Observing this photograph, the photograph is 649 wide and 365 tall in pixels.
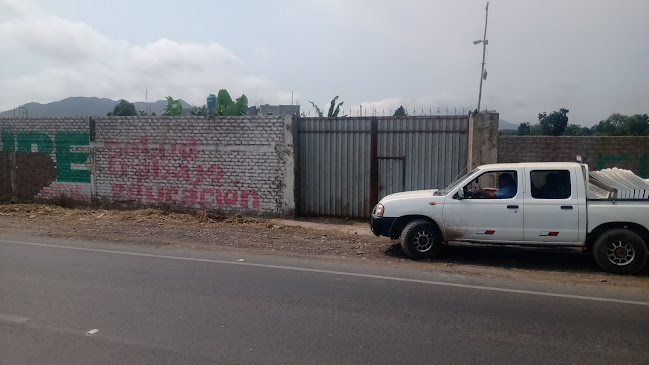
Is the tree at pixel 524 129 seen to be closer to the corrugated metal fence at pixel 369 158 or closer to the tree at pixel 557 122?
the tree at pixel 557 122

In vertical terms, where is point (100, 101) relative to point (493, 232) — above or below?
above

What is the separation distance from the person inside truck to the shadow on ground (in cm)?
117

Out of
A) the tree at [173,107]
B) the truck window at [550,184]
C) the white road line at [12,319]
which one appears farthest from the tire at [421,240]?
the tree at [173,107]

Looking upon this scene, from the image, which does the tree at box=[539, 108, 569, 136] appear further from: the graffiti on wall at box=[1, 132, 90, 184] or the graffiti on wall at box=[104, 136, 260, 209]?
the graffiti on wall at box=[1, 132, 90, 184]

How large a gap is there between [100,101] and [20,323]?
67559 mm

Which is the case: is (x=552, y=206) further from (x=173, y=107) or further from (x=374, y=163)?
(x=173, y=107)

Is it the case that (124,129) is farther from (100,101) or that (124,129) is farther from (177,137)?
(100,101)

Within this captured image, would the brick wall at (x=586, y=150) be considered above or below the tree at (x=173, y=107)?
below

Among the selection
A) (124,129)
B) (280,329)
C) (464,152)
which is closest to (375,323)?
(280,329)

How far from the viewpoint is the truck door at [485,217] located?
26.0ft

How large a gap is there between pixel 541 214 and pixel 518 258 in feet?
3.80

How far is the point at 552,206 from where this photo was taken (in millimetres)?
7746

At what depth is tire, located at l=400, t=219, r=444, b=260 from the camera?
835 cm

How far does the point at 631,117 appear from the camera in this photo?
27.3 meters
